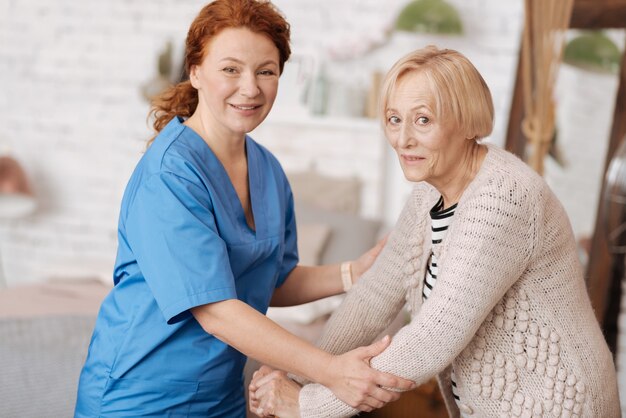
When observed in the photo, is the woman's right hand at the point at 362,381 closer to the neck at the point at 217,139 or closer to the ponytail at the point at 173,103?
the neck at the point at 217,139

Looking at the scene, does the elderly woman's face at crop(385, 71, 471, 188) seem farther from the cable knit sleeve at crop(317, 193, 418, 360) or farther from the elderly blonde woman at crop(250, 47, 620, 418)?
the cable knit sleeve at crop(317, 193, 418, 360)

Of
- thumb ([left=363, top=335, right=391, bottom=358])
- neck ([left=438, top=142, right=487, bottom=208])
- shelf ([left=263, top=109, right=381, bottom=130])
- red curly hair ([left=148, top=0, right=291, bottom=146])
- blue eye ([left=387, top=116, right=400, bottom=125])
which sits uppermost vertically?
red curly hair ([left=148, top=0, right=291, bottom=146])

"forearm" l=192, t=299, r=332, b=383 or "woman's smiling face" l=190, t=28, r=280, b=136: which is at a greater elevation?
"woman's smiling face" l=190, t=28, r=280, b=136

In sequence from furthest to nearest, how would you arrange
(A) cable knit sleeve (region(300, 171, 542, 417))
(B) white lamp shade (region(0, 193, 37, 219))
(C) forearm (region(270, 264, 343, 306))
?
1. (B) white lamp shade (region(0, 193, 37, 219))
2. (C) forearm (region(270, 264, 343, 306))
3. (A) cable knit sleeve (region(300, 171, 542, 417))

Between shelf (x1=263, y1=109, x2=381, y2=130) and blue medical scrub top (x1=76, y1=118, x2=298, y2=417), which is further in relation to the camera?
shelf (x1=263, y1=109, x2=381, y2=130)

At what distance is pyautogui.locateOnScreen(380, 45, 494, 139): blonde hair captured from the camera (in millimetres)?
1535

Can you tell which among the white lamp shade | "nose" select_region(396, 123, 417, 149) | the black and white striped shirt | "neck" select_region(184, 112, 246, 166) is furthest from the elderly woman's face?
Result: the white lamp shade

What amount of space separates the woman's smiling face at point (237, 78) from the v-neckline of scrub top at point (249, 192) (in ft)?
0.25

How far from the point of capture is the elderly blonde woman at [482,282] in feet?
4.93

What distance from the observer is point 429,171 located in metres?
1.60

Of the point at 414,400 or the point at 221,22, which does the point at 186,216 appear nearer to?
the point at 221,22

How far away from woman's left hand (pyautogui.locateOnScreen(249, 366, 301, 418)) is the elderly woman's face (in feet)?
1.75

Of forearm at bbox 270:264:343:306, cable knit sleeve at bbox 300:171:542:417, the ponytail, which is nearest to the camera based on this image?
cable knit sleeve at bbox 300:171:542:417

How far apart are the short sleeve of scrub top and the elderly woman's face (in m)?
0.42
